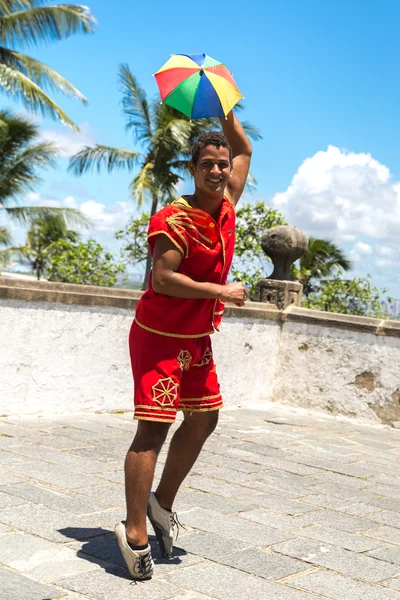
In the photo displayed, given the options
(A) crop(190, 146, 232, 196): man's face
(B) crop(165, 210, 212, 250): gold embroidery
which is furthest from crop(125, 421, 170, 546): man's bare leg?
(A) crop(190, 146, 232, 196): man's face

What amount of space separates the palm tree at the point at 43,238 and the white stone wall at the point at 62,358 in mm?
18545

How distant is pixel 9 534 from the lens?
3719 mm

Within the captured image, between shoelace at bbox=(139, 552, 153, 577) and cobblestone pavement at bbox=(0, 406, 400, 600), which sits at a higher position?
shoelace at bbox=(139, 552, 153, 577)

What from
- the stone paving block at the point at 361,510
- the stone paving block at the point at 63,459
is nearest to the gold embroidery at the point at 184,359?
the stone paving block at the point at 361,510

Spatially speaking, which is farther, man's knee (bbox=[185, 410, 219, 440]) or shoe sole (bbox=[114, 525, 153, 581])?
man's knee (bbox=[185, 410, 219, 440])

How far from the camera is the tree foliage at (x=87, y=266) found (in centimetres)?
2483

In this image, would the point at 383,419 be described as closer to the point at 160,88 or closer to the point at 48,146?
the point at 160,88

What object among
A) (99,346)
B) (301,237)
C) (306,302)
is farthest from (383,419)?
(306,302)

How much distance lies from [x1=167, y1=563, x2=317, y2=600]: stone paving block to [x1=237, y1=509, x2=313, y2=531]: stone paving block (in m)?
0.86

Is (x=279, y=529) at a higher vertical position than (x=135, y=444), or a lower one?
Result: lower

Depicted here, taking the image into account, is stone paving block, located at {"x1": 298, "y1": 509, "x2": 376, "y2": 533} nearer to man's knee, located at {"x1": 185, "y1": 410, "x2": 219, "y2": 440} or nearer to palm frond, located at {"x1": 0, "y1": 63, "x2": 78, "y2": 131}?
man's knee, located at {"x1": 185, "y1": 410, "x2": 219, "y2": 440}

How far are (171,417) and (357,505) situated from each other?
1.99 metres

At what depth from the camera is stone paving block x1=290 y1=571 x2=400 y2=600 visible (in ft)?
11.0

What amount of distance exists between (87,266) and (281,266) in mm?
16018
